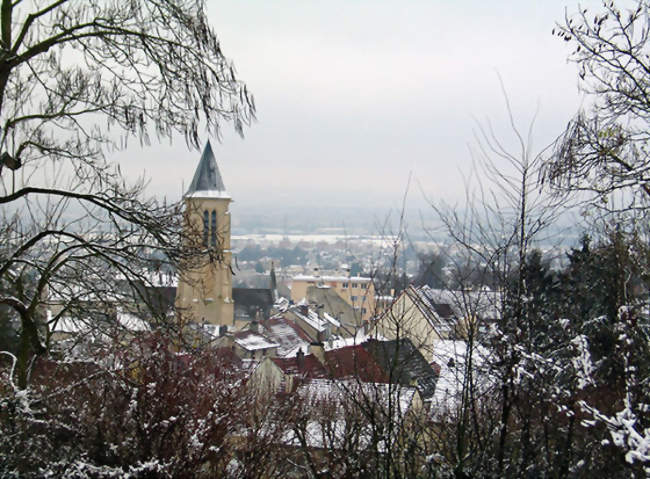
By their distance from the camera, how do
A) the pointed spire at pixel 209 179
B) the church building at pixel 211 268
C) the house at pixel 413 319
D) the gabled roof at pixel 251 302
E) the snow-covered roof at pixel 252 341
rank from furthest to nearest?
the gabled roof at pixel 251 302 → the pointed spire at pixel 209 179 → the snow-covered roof at pixel 252 341 → the house at pixel 413 319 → the church building at pixel 211 268

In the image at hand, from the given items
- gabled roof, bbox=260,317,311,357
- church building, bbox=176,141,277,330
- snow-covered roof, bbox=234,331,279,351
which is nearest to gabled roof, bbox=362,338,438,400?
church building, bbox=176,141,277,330

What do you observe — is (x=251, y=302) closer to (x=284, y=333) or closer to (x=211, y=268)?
(x=284, y=333)

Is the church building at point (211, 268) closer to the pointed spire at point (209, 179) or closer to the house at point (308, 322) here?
the pointed spire at point (209, 179)

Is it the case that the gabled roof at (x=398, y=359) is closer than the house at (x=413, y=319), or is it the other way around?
the gabled roof at (x=398, y=359)

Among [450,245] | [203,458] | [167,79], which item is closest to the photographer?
[167,79]

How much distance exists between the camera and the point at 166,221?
5.08 m

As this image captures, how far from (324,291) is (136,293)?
66.9 m

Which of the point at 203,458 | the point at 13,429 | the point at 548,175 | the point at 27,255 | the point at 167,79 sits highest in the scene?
the point at 167,79

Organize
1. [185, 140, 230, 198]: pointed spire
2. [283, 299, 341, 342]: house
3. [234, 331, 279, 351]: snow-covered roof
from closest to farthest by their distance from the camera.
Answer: [234, 331, 279, 351]: snow-covered roof
[283, 299, 341, 342]: house
[185, 140, 230, 198]: pointed spire

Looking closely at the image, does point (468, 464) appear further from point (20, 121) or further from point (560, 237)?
point (20, 121)

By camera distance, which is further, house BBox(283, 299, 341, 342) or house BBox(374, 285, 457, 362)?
house BBox(283, 299, 341, 342)

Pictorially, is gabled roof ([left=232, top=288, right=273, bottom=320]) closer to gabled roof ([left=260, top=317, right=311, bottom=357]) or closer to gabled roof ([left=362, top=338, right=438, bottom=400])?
gabled roof ([left=260, top=317, right=311, bottom=357])

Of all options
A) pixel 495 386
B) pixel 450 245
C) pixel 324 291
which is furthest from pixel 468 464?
pixel 324 291

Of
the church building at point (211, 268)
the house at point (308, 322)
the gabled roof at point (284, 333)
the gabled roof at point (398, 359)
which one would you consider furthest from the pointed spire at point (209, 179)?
the gabled roof at point (398, 359)
